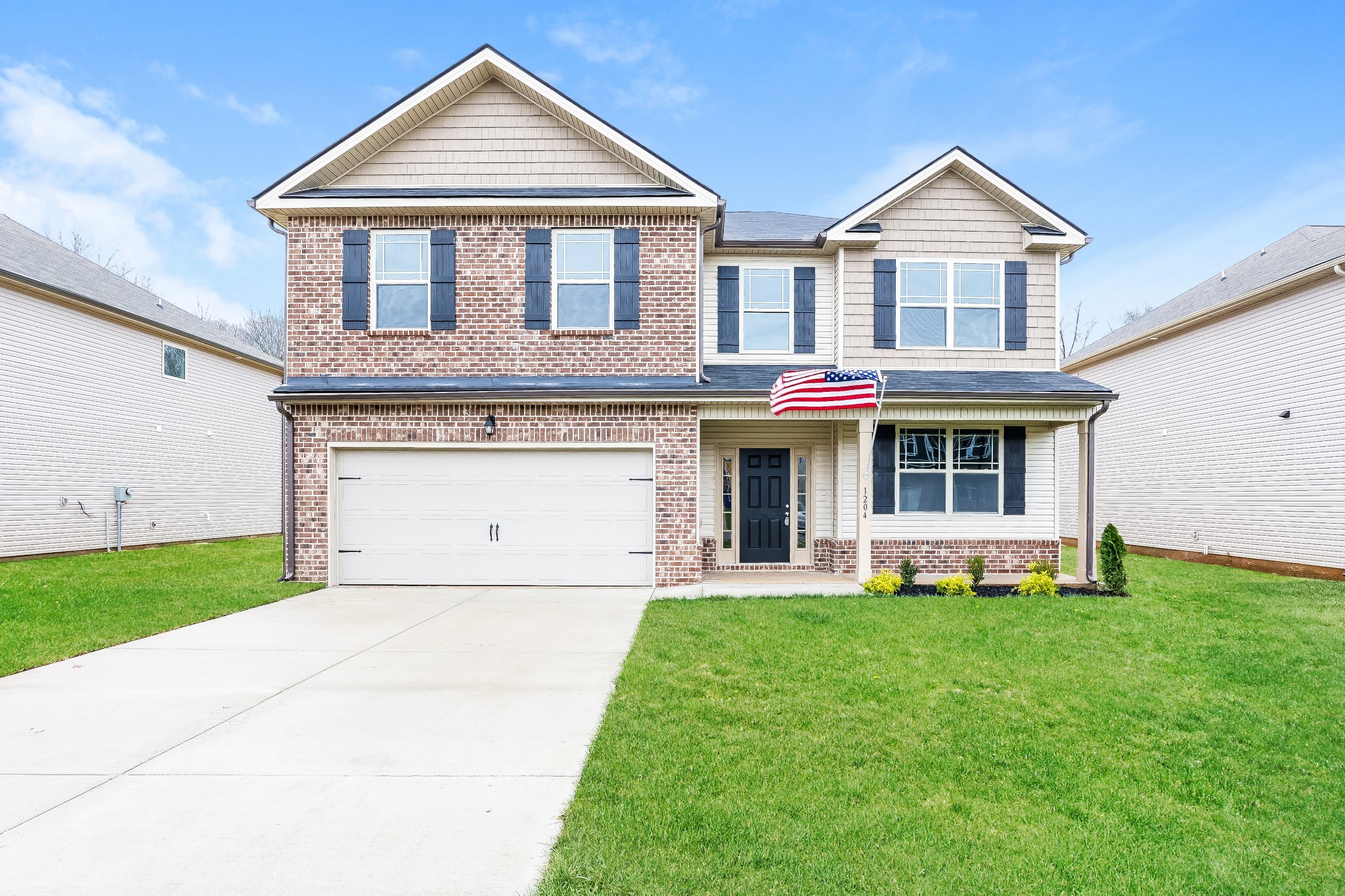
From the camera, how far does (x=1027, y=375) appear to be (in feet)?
36.9

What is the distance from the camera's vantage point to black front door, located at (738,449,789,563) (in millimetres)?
12055

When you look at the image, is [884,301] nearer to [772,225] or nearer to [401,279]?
[772,225]

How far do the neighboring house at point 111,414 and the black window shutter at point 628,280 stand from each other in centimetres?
1181

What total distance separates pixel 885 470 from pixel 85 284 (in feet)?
58.1

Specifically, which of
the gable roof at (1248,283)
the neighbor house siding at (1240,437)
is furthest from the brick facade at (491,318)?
the neighbor house siding at (1240,437)

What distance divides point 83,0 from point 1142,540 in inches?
1253

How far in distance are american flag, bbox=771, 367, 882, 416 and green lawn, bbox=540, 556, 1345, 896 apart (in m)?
3.23

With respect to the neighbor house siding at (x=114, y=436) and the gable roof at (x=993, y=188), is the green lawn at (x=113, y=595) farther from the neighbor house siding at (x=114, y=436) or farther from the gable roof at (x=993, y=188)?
the gable roof at (x=993, y=188)

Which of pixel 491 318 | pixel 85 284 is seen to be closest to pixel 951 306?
pixel 491 318

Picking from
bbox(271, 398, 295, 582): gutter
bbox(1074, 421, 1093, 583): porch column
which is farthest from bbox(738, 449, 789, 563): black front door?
bbox(271, 398, 295, 582): gutter

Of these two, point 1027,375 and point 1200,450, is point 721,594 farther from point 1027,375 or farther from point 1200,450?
point 1200,450

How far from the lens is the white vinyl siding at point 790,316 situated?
468 inches

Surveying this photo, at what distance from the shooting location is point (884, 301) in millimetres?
11445

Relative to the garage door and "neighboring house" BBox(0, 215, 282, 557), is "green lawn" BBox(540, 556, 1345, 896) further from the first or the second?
"neighboring house" BBox(0, 215, 282, 557)
